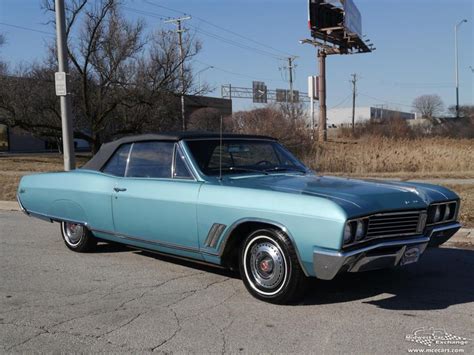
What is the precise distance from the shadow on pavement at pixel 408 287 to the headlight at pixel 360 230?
80 centimetres

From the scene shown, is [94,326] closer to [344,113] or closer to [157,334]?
[157,334]

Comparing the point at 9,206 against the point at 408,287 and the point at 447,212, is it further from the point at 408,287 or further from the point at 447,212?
the point at 447,212

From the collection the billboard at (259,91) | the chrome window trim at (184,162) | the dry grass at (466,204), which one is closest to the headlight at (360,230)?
the chrome window trim at (184,162)

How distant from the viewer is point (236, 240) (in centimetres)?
514

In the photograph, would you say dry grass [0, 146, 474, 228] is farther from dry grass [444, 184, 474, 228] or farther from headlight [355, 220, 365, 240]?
headlight [355, 220, 365, 240]

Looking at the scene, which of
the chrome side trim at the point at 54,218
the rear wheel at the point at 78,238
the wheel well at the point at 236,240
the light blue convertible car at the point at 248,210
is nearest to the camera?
the light blue convertible car at the point at 248,210

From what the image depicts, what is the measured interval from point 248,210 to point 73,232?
128 inches

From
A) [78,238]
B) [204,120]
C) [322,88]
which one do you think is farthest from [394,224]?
[322,88]

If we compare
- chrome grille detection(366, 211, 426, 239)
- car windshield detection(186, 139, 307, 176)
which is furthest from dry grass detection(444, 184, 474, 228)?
chrome grille detection(366, 211, 426, 239)

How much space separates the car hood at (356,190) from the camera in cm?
451

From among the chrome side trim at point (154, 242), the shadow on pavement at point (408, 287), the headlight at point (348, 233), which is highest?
the headlight at point (348, 233)

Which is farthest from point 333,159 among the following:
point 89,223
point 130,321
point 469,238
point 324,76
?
point 324,76

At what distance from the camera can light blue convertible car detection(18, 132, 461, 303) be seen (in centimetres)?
446

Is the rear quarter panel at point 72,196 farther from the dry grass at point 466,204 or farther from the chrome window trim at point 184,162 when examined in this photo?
the dry grass at point 466,204
